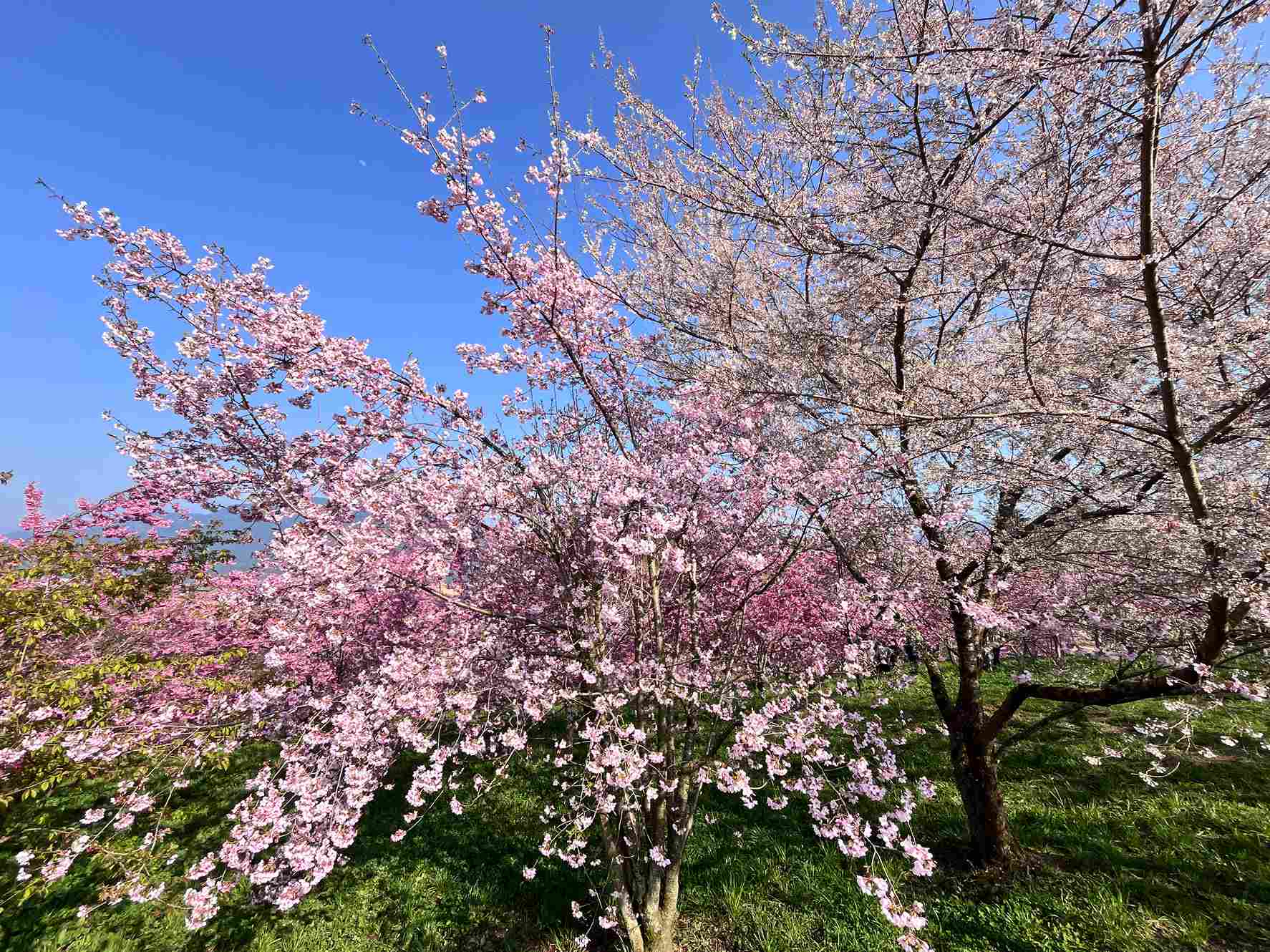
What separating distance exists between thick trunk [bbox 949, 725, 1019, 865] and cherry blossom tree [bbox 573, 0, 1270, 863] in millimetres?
28

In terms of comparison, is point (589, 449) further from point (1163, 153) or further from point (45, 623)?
point (45, 623)

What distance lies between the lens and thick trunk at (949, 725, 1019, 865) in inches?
207

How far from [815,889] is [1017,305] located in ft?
21.6

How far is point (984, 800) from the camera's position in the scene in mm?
5316

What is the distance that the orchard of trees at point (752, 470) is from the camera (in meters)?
3.65

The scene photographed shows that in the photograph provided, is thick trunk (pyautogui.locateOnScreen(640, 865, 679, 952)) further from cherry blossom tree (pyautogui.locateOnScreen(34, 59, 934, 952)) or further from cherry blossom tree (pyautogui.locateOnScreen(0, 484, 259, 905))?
cherry blossom tree (pyautogui.locateOnScreen(0, 484, 259, 905))

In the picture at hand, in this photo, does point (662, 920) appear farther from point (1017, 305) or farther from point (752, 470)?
point (1017, 305)

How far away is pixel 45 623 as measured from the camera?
491 cm

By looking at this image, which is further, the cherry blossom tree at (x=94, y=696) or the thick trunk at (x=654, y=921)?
the thick trunk at (x=654, y=921)

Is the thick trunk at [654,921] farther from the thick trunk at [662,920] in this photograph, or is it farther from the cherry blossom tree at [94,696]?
the cherry blossom tree at [94,696]

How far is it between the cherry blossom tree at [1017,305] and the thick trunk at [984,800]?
0.09 feet

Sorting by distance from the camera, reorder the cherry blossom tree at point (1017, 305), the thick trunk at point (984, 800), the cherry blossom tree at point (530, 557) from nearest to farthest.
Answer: the cherry blossom tree at point (1017, 305)
the cherry blossom tree at point (530, 557)
the thick trunk at point (984, 800)

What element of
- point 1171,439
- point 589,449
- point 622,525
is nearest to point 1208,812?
point 1171,439

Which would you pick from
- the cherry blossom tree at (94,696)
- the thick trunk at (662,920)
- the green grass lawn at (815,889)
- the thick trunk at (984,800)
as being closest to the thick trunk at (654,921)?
the thick trunk at (662,920)
